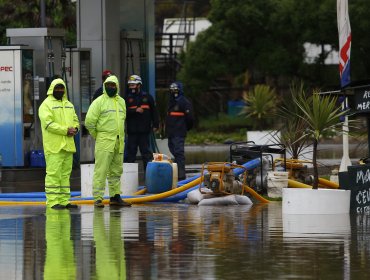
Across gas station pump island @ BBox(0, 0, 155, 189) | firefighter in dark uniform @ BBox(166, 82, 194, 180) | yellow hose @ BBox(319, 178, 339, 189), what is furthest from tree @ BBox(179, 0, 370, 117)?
yellow hose @ BBox(319, 178, 339, 189)

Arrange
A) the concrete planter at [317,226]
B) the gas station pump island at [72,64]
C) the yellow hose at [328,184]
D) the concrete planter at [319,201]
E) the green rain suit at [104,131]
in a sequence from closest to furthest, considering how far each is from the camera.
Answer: the concrete planter at [317,226] < the concrete planter at [319,201] < the green rain suit at [104,131] < the yellow hose at [328,184] < the gas station pump island at [72,64]

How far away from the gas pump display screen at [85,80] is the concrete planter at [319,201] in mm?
10418

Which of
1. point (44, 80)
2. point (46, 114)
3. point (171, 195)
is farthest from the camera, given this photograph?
point (44, 80)

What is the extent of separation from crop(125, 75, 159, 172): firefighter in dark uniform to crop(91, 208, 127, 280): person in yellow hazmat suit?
5.75m

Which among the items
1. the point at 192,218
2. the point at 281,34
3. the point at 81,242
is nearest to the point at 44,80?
the point at 192,218

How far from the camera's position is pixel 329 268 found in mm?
12062

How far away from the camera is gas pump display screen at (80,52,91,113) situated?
87.1ft

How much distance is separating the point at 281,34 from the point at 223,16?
236cm

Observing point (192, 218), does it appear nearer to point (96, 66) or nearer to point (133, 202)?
point (133, 202)

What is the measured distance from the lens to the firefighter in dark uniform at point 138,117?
2317 cm

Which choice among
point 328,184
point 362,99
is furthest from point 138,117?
point 362,99

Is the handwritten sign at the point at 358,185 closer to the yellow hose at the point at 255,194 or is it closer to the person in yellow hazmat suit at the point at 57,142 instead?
the yellow hose at the point at 255,194

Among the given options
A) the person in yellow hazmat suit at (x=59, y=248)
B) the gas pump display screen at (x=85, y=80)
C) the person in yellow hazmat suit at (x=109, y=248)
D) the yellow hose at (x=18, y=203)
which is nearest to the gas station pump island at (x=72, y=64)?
the gas pump display screen at (x=85, y=80)

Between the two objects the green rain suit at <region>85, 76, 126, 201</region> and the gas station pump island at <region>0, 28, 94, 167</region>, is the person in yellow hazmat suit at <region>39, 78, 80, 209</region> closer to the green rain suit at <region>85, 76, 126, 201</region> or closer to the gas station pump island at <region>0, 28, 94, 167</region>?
the green rain suit at <region>85, 76, 126, 201</region>
